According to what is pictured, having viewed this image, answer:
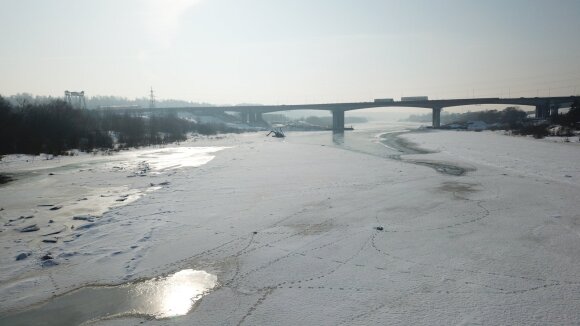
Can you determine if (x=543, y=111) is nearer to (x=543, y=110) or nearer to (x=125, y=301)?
(x=543, y=110)

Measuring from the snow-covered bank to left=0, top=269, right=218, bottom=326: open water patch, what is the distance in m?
0.26

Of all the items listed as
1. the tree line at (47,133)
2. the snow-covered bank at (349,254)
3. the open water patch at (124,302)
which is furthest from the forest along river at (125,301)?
the tree line at (47,133)

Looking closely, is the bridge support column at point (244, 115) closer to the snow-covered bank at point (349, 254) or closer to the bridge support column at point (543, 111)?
the bridge support column at point (543, 111)

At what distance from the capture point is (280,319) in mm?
5516

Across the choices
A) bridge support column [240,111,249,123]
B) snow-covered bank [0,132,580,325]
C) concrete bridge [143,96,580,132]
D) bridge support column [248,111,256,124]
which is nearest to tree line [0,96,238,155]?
snow-covered bank [0,132,580,325]

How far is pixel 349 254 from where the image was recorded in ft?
26.8

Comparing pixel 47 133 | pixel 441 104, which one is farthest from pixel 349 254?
pixel 441 104

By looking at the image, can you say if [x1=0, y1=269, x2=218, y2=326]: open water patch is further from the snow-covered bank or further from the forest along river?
the snow-covered bank

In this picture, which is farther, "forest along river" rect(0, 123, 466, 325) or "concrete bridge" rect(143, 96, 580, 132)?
"concrete bridge" rect(143, 96, 580, 132)

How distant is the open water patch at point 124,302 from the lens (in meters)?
5.80

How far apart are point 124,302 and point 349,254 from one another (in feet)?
15.5

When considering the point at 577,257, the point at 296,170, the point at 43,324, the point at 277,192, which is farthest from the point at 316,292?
the point at 296,170

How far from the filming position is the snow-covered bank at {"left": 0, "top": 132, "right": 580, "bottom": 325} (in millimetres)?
5723

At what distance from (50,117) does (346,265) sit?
179ft
